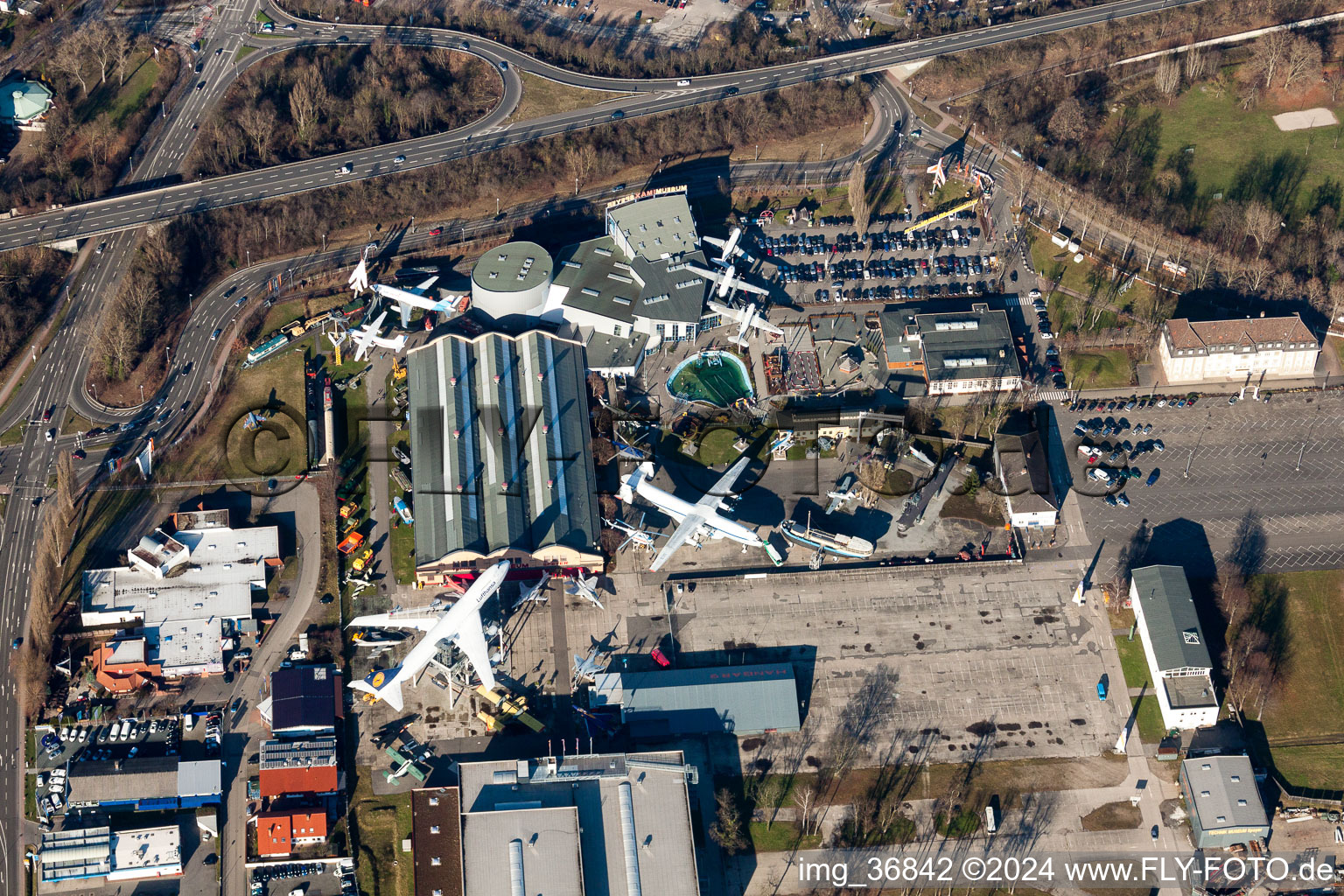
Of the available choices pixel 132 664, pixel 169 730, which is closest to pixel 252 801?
pixel 169 730

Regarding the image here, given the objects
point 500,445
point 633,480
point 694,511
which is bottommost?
point 694,511

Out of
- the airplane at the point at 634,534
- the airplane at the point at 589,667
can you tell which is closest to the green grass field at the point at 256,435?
the airplane at the point at 634,534

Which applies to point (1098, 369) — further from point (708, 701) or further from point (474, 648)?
point (474, 648)

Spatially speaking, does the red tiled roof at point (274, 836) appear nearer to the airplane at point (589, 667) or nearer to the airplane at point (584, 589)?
the airplane at point (589, 667)

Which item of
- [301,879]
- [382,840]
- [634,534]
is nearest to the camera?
[301,879]

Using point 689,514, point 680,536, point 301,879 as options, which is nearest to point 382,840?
point 301,879

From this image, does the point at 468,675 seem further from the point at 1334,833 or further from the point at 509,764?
the point at 1334,833

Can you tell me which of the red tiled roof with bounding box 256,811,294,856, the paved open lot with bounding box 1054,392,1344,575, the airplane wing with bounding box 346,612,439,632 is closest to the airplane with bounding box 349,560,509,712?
the airplane wing with bounding box 346,612,439,632
